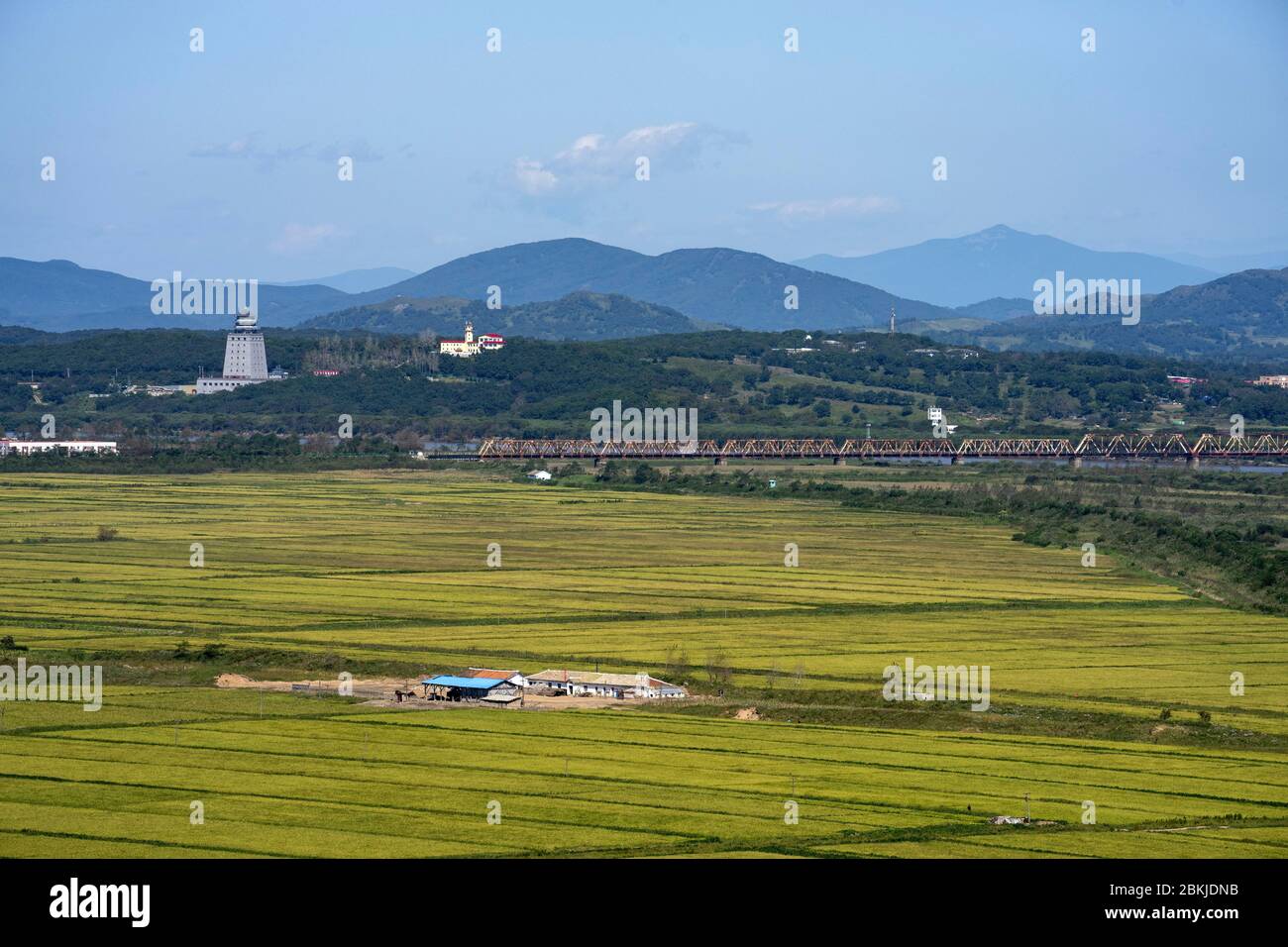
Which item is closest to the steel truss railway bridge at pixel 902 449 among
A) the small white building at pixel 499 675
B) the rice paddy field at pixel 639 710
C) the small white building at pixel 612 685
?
the rice paddy field at pixel 639 710

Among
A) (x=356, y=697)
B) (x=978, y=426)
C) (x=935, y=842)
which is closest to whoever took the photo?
(x=935, y=842)

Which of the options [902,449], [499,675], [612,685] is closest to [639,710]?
[612,685]

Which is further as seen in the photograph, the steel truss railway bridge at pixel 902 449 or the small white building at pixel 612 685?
the steel truss railway bridge at pixel 902 449

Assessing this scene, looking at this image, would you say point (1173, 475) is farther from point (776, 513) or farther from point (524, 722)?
point (524, 722)

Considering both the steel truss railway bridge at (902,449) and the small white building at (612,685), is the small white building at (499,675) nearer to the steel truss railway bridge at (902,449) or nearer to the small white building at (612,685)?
the small white building at (612,685)

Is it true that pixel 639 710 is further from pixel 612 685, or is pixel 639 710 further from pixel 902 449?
pixel 902 449
